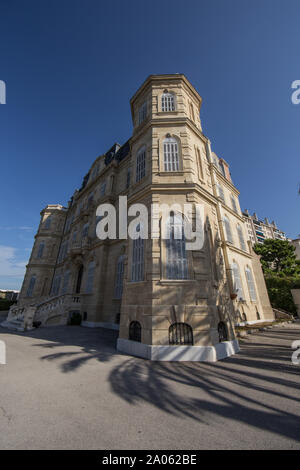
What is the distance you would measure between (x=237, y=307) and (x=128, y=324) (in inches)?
369

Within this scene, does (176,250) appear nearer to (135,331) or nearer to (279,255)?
(135,331)

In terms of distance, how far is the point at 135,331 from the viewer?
25.3ft

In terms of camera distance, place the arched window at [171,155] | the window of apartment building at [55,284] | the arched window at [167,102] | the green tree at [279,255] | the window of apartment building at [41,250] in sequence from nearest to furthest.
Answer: the arched window at [171,155] < the arched window at [167,102] < the window of apartment building at [55,284] < the window of apartment building at [41,250] < the green tree at [279,255]

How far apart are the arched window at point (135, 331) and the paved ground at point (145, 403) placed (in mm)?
1031

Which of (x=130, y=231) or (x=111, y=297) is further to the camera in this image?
(x=111, y=297)

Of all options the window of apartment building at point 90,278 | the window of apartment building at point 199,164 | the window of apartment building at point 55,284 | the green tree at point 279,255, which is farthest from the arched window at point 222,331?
the green tree at point 279,255

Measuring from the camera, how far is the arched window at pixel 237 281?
1392cm

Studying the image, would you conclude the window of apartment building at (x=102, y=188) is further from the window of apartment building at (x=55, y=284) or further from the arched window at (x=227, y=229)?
the arched window at (x=227, y=229)

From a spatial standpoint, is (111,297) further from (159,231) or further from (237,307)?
(237,307)

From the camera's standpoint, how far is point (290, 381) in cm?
487

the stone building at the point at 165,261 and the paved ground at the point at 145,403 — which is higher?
the stone building at the point at 165,261

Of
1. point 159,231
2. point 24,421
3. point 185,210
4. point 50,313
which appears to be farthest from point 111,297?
point 24,421

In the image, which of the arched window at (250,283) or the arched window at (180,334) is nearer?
the arched window at (180,334)
